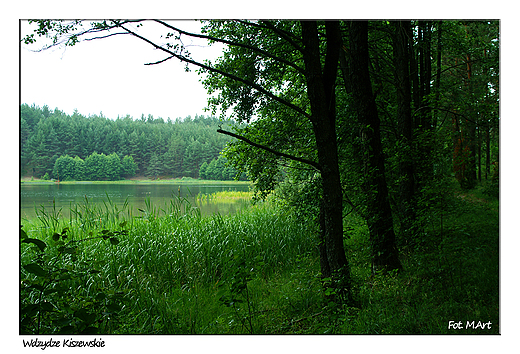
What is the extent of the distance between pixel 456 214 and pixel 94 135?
684 centimetres

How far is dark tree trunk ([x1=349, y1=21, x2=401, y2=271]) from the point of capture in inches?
140

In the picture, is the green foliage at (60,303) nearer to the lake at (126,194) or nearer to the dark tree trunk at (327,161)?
the dark tree trunk at (327,161)

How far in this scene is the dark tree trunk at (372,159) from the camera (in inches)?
140

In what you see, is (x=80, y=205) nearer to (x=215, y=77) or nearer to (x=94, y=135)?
(x=94, y=135)

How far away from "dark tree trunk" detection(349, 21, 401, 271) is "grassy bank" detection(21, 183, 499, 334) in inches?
9.8

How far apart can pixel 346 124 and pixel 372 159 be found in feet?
2.63

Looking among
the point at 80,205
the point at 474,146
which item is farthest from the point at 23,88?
the point at 474,146

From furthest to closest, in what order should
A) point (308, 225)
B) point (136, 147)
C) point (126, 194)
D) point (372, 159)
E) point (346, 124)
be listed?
point (136, 147) → point (126, 194) → point (308, 225) → point (346, 124) → point (372, 159)

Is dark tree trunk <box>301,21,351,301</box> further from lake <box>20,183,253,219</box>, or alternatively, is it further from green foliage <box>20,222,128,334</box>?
lake <box>20,183,253,219</box>

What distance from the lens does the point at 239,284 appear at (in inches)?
104

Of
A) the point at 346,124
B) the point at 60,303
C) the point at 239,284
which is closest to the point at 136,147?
the point at 346,124

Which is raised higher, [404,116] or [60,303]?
[404,116]

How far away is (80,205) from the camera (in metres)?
5.19

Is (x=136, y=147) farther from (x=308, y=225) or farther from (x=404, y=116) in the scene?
(x=404, y=116)
